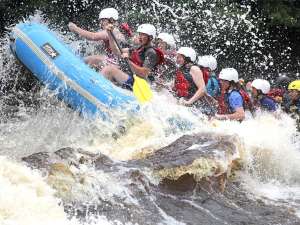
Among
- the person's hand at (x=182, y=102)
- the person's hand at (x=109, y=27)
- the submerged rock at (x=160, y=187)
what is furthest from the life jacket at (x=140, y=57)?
the submerged rock at (x=160, y=187)

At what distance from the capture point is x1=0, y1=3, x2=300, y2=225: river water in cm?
416

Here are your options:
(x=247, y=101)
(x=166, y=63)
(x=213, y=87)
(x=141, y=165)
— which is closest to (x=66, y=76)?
(x=141, y=165)

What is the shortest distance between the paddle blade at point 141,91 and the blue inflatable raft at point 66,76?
68 millimetres

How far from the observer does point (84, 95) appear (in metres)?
6.46

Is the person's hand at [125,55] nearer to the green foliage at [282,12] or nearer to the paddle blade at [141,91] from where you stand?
the paddle blade at [141,91]

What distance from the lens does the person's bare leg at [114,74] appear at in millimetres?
7121

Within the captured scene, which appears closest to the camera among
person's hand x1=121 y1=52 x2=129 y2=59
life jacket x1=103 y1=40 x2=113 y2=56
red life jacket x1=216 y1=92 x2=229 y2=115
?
person's hand x1=121 y1=52 x2=129 y2=59

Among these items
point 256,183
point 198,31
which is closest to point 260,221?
point 256,183

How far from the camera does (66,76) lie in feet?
21.2

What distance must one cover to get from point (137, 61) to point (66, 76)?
120cm

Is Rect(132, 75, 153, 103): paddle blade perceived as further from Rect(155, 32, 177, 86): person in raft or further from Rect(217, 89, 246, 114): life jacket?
Rect(217, 89, 246, 114): life jacket

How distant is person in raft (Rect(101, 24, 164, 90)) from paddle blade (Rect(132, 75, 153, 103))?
414 millimetres

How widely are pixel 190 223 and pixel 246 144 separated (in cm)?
197

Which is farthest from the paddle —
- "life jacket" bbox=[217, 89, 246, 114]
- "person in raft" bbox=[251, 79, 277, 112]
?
"person in raft" bbox=[251, 79, 277, 112]
